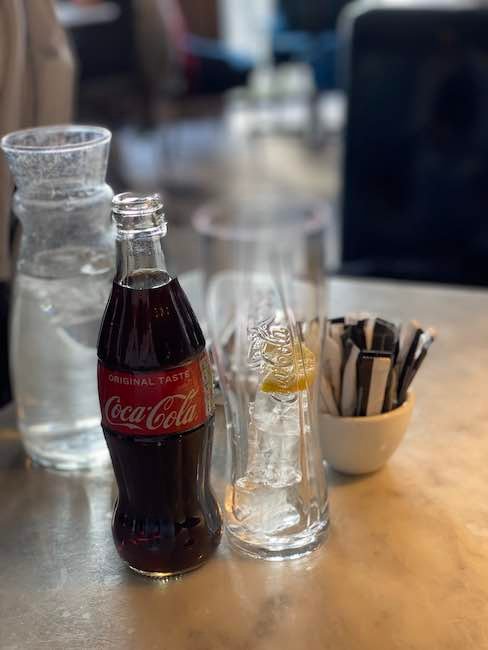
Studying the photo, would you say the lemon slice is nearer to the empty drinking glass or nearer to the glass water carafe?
the empty drinking glass

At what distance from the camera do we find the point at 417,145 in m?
1.59

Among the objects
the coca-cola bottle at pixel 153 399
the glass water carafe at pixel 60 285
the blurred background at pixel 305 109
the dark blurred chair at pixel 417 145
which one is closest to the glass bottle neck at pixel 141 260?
the coca-cola bottle at pixel 153 399

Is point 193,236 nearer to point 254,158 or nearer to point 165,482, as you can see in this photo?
point 254,158

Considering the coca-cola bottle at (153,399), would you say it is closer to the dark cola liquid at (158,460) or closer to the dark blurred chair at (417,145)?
the dark cola liquid at (158,460)

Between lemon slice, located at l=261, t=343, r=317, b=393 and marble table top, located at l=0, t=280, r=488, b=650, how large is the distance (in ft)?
0.40

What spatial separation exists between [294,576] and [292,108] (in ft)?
15.8

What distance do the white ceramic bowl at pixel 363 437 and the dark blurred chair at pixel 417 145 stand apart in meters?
0.91

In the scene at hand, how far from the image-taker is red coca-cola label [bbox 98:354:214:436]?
525mm

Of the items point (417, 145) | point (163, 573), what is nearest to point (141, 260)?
point (163, 573)

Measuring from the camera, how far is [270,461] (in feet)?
1.97

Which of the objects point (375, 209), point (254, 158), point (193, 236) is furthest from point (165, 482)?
point (254, 158)

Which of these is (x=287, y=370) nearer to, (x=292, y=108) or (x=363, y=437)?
(x=363, y=437)

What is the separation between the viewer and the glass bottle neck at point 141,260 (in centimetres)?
53

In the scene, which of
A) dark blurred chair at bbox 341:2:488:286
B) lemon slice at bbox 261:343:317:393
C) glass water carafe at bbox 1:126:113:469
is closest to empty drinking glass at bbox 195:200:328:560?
lemon slice at bbox 261:343:317:393
